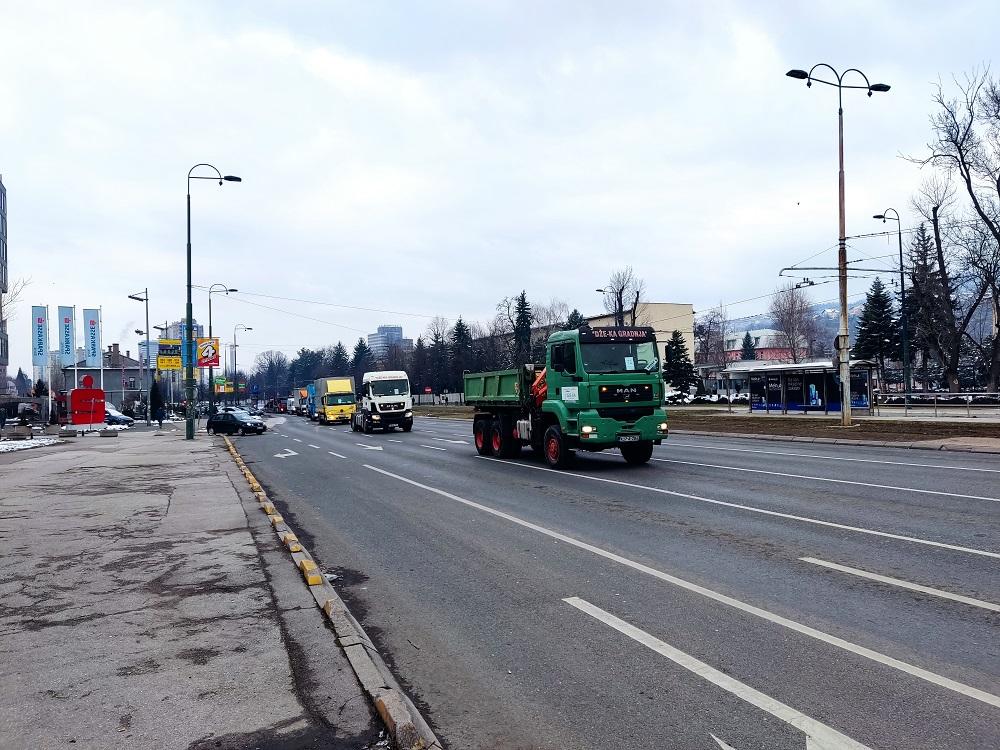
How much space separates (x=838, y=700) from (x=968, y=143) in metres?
40.1

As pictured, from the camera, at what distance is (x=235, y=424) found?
4059 cm

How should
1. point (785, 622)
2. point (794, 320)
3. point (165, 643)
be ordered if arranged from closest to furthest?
point (165, 643) < point (785, 622) < point (794, 320)

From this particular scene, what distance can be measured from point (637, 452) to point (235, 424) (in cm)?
2941

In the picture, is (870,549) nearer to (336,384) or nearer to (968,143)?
(968,143)

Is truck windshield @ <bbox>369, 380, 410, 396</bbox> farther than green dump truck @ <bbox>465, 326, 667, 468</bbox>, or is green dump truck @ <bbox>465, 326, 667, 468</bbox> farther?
truck windshield @ <bbox>369, 380, 410, 396</bbox>

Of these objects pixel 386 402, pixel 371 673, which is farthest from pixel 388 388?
pixel 371 673

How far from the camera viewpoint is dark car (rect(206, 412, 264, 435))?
40.2 m

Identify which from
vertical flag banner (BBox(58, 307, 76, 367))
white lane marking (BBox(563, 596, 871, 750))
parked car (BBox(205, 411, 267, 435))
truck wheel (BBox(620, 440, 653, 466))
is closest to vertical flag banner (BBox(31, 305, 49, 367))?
vertical flag banner (BBox(58, 307, 76, 367))

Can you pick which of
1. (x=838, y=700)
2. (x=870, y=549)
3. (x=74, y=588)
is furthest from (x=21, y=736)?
(x=870, y=549)

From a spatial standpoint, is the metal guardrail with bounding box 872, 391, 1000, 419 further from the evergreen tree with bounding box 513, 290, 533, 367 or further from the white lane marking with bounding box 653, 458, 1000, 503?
the evergreen tree with bounding box 513, 290, 533, 367

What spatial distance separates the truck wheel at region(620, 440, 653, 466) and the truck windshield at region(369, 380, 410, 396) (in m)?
21.0

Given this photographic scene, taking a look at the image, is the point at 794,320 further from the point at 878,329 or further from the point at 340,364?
the point at 340,364

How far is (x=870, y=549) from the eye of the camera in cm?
771

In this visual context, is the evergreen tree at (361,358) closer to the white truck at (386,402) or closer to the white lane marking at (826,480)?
the white truck at (386,402)
